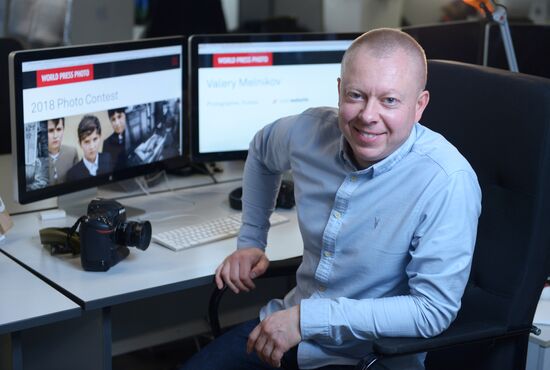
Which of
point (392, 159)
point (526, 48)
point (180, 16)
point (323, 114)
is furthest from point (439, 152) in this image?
point (180, 16)

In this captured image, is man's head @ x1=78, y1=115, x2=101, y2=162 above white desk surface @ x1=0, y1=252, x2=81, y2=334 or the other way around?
above

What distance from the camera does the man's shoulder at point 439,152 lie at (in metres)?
1.59

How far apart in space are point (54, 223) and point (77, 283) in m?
0.45

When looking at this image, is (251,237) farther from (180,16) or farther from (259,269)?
(180,16)

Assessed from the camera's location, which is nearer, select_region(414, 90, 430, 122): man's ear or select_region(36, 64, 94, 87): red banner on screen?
select_region(414, 90, 430, 122): man's ear

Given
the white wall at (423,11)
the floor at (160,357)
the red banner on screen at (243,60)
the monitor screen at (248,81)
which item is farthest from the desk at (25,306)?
the white wall at (423,11)

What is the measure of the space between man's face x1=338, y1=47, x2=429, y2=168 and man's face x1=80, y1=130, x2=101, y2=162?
2.64ft

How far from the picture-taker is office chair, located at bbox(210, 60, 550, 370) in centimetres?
158

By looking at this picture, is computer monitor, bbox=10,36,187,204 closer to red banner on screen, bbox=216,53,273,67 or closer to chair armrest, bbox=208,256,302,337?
red banner on screen, bbox=216,53,273,67

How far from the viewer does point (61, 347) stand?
2049 mm

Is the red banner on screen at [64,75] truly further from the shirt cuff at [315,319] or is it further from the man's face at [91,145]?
the shirt cuff at [315,319]

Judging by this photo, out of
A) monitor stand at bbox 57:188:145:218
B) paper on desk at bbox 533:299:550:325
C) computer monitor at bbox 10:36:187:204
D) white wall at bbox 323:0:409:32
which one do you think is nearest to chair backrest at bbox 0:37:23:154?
monitor stand at bbox 57:188:145:218

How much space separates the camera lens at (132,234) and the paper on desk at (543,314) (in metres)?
0.93

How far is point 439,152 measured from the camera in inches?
63.4
